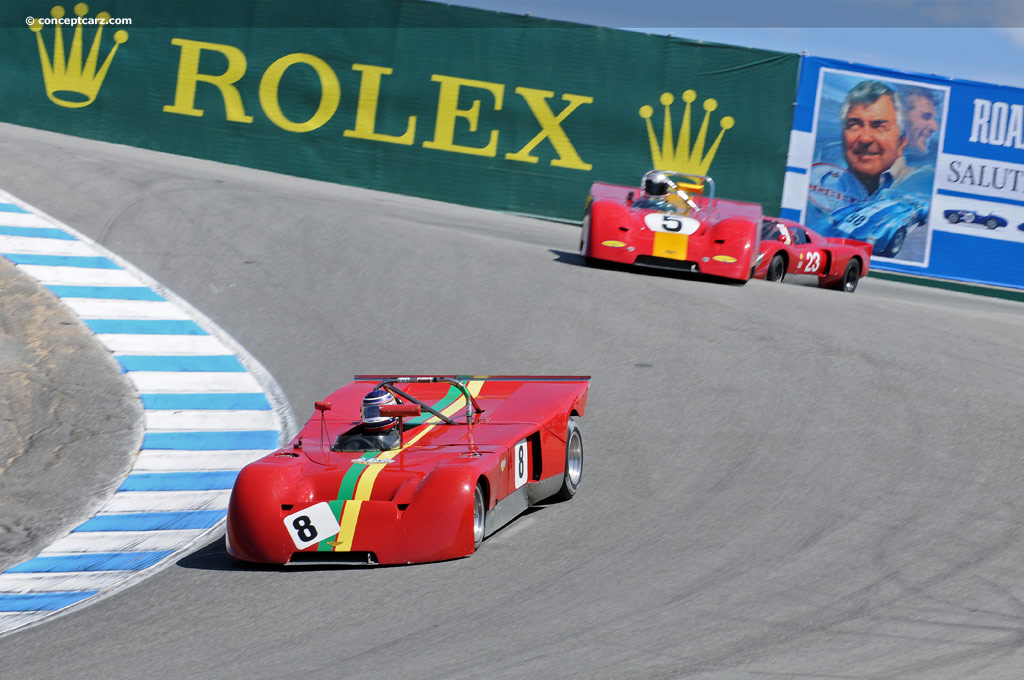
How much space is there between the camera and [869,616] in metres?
5.04

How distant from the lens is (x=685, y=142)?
17344mm

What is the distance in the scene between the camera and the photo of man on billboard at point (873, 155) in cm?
1716

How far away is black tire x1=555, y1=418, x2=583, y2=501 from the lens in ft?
24.2

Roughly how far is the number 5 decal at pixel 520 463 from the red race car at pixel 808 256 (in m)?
7.15

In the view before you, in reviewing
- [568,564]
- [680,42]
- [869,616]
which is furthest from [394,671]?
[680,42]

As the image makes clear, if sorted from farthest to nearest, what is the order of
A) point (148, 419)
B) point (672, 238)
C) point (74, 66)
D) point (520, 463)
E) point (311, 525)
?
point (74, 66)
point (672, 238)
point (148, 419)
point (520, 463)
point (311, 525)

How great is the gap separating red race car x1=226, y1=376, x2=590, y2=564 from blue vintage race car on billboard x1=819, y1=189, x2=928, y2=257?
10631 mm

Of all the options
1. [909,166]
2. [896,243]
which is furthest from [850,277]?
[909,166]

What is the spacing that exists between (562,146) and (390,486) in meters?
11.7

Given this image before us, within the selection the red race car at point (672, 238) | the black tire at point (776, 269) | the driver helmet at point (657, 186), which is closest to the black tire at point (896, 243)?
the black tire at point (776, 269)

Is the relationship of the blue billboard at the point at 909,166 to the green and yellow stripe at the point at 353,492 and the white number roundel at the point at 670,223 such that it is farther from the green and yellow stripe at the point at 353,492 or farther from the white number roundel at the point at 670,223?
the green and yellow stripe at the point at 353,492

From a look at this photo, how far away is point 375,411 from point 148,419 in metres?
2.98

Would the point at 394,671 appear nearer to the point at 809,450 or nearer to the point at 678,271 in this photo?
the point at 809,450

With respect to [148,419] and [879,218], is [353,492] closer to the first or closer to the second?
[148,419]
